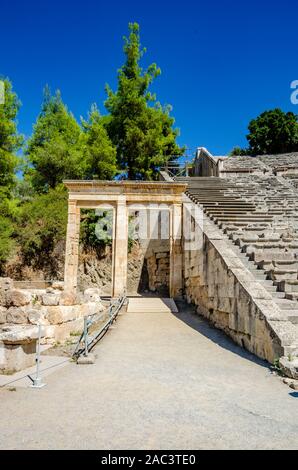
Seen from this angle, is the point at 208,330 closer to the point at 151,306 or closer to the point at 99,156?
the point at 151,306

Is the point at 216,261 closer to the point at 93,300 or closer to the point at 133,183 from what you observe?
the point at 93,300

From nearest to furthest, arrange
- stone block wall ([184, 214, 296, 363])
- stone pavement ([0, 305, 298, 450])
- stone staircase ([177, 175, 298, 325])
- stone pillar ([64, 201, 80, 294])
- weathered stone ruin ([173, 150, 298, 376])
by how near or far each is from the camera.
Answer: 1. stone pavement ([0, 305, 298, 450])
2. stone block wall ([184, 214, 296, 363])
3. weathered stone ruin ([173, 150, 298, 376])
4. stone staircase ([177, 175, 298, 325])
5. stone pillar ([64, 201, 80, 294])

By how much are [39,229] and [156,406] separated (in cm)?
1885

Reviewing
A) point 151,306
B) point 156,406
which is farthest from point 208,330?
point 156,406

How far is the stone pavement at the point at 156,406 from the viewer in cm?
284

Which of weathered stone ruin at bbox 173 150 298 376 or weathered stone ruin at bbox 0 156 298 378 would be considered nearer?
weathered stone ruin at bbox 0 156 298 378

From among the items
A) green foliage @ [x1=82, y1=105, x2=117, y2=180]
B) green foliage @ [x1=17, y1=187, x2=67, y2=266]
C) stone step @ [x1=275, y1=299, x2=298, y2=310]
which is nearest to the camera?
stone step @ [x1=275, y1=299, x2=298, y2=310]

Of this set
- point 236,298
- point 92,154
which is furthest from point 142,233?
point 236,298

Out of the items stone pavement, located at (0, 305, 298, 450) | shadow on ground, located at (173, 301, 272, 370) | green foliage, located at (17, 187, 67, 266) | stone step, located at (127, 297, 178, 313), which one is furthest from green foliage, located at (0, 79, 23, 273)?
stone pavement, located at (0, 305, 298, 450)

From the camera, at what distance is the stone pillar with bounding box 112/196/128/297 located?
1511 cm

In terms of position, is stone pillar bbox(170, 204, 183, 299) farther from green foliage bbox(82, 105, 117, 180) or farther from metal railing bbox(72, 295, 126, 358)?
green foliage bbox(82, 105, 117, 180)

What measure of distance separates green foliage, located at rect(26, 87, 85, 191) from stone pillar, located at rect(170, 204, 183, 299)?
11.4m

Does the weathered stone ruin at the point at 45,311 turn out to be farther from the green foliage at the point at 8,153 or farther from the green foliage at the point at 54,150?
the green foliage at the point at 54,150

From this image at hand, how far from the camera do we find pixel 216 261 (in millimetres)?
8961
